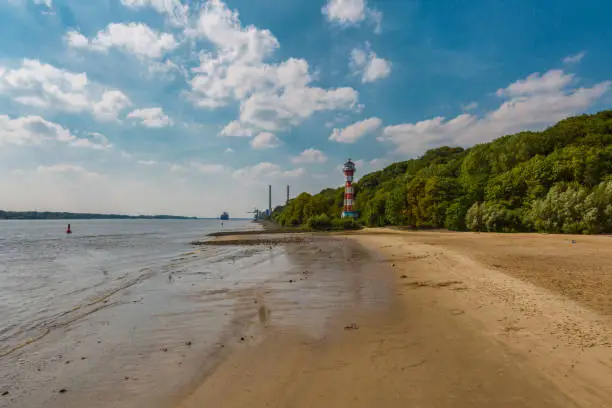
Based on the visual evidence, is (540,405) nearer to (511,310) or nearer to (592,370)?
(592,370)

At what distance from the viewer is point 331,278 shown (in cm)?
1702

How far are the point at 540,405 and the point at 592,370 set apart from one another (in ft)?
5.71

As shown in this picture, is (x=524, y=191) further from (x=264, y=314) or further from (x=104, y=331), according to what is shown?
(x=104, y=331)

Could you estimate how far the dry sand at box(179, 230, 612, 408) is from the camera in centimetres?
514

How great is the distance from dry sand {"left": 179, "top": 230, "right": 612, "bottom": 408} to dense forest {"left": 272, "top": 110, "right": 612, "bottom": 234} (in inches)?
1535

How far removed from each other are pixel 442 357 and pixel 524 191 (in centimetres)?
5972

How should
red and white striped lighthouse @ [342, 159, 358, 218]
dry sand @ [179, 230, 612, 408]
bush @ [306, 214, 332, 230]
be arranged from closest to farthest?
dry sand @ [179, 230, 612, 408]
bush @ [306, 214, 332, 230]
red and white striped lighthouse @ [342, 159, 358, 218]

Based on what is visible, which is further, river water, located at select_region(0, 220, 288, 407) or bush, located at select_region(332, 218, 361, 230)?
bush, located at select_region(332, 218, 361, 230)

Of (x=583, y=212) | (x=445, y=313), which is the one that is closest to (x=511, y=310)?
(x=445, y=313)

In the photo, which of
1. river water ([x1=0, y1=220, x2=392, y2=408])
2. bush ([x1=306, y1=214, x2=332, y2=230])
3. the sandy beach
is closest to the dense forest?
bush ([x1=306, y1=214, x2=332, y2=230])

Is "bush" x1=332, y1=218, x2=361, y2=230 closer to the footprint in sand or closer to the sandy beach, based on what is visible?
the sandy beach

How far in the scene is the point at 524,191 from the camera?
54969 mm

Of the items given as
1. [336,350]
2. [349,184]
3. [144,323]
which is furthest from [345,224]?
[336,350]

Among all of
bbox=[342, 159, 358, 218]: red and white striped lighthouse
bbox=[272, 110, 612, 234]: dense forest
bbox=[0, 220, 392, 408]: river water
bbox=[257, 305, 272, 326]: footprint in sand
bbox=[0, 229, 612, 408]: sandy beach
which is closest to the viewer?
bbox=[0, 229, 612, 408]: sandy beach
